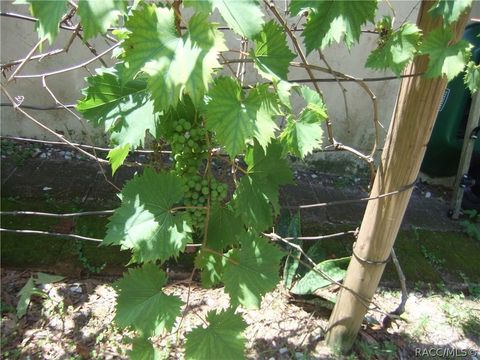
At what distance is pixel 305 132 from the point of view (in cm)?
108

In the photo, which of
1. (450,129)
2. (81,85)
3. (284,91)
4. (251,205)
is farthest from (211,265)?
(450,129)

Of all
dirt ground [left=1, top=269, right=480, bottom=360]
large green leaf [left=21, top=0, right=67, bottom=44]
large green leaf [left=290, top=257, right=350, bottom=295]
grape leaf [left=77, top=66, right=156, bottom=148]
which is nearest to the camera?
large green leaf [left=21, top=0, right=67, bottom=44]

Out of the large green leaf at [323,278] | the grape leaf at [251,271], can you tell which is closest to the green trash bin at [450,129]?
the large green leaf at [323,278]

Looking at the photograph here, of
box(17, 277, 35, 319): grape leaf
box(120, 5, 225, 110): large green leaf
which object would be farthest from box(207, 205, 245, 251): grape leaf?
box(17, 277, 35, 319): grape leaf

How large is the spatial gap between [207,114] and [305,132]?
32 cm

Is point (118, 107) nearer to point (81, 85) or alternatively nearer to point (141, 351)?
point (141, 351)

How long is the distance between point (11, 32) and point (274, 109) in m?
2.90

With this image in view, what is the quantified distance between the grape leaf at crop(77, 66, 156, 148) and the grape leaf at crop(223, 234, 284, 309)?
411 millimetres

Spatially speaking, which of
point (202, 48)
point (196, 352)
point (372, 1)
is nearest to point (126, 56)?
→ point (202, 48)

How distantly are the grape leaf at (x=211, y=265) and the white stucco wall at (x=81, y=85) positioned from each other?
200 cm

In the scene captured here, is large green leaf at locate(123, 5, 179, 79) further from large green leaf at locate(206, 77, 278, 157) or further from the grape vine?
large green leaf at locate(206, 77, 278, 157)

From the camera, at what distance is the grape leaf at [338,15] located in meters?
0.77

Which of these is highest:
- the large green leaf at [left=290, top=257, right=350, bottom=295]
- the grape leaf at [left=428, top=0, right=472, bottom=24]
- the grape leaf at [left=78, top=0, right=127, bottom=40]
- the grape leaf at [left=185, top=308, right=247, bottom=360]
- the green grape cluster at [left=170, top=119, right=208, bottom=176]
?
the grape leaf at [left=428, top=0, right=472, bottom=24]

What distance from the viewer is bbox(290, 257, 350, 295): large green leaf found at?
198 cm
